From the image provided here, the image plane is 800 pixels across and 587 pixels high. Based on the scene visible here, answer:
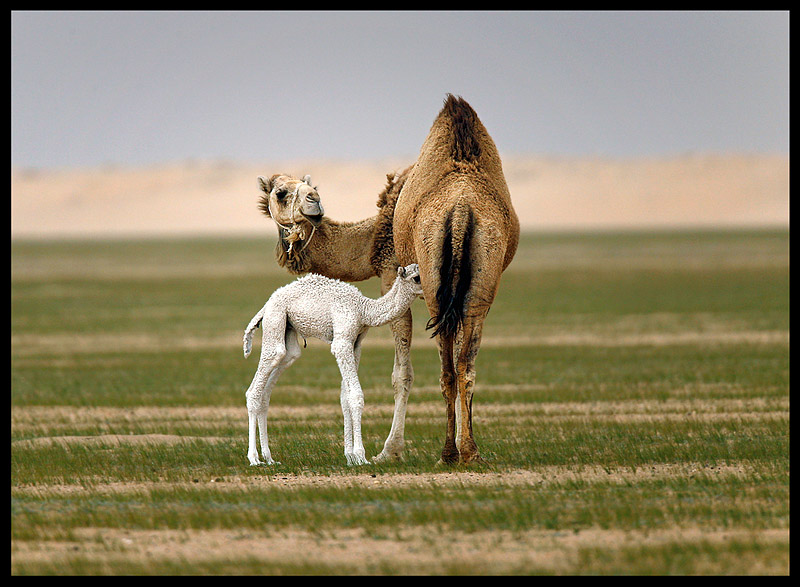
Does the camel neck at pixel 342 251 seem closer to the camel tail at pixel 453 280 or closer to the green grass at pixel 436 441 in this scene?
the green grass at pixel 436 441

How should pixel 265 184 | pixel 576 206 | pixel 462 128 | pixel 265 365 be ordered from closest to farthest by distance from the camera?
pixel 265 365, pixel 462 128, pixel 265 184, pixel 576 206

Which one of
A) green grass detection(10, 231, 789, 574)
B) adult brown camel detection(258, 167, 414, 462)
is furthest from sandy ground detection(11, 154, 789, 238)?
adult brown camel detection(258, 167, 414, 462)

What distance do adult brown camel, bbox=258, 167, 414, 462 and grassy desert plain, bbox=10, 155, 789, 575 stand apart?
1.35 metres

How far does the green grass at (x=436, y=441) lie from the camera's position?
31.5 ft

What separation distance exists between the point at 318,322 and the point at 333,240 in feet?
5.13

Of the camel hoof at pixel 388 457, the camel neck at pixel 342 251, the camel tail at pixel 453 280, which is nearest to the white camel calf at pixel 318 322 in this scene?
the camel hoof at pixel 388 457

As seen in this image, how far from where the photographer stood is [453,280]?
12.0m

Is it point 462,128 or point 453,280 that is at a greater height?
point 462,128

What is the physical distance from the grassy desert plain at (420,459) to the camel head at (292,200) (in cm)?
236

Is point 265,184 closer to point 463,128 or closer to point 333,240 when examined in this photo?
point 333,240

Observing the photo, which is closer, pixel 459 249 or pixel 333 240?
pixel 459 249

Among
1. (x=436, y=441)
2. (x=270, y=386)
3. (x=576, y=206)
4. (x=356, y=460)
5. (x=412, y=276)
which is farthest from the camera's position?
(x=576, y=206)

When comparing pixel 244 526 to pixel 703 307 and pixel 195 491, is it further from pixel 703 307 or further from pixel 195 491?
pixel 703 307

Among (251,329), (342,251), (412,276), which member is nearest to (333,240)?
(342,251)
